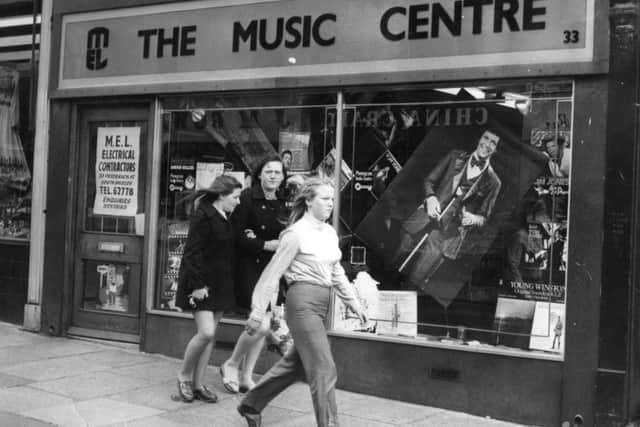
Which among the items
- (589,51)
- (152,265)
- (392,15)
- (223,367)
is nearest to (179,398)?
(223,367)

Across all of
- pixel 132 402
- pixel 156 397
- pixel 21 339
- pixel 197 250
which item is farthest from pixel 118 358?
pixel 197 250

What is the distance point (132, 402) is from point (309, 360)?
2.14 meters

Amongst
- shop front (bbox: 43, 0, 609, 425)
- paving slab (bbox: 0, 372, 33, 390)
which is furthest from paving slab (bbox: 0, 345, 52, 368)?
shop front (bbox: 43, 0, 609, 425)

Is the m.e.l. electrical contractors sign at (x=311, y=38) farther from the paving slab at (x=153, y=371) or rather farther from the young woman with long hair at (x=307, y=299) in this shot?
the paving slab at (x=153, y=371)

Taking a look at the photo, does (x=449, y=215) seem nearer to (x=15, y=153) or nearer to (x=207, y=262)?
(x=207, y=262)

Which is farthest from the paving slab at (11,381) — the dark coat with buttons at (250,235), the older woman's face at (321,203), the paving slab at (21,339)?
the older woman's face at (321,203)

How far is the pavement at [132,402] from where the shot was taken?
695 cm

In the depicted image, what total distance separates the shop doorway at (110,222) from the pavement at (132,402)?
0.89 metres

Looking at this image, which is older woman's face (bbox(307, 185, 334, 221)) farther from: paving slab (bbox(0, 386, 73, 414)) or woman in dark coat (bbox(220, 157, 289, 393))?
paving slab (bbox(0, 386, 73, 414))

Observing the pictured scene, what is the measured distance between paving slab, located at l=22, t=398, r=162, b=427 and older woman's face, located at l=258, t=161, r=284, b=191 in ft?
8.09

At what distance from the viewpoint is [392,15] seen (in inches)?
317

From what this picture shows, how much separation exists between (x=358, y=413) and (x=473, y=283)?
5.21 feet

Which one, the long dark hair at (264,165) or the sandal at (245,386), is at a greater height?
the long dark hair at (264,165)

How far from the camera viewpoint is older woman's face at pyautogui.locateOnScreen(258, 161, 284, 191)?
8.47 m
